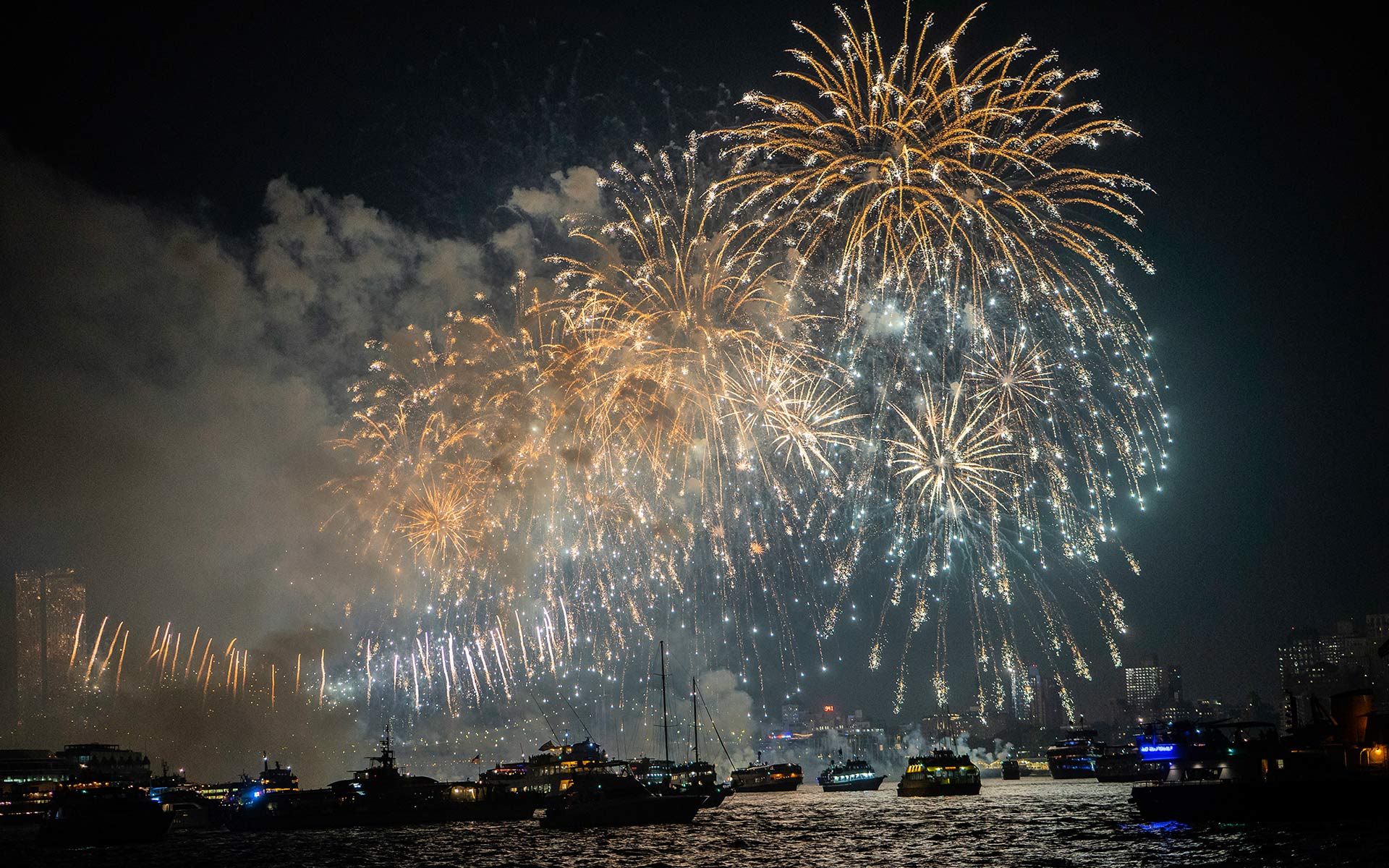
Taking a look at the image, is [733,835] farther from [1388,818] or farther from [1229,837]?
[1388,818]

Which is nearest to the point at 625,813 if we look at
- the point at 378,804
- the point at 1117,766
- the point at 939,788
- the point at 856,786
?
the point at 378,804

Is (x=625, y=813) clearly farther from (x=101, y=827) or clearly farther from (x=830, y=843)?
(x=101, y=827)

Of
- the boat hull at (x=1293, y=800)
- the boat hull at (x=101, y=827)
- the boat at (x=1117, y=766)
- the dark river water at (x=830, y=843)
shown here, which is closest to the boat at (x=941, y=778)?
the dark river water at (x=830, y=843)

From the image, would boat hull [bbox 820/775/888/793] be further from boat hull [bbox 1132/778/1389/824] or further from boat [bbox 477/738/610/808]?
boat hull [bbox 1132/778/1389/824]

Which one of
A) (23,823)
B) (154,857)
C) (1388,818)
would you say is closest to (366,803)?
(154,857)

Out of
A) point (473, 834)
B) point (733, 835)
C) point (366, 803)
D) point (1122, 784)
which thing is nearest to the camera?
point (733, 835)

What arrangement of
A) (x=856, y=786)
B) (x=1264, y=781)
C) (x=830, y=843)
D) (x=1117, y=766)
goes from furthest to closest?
(x=856, y=786) → (x=1117, y=766) → (x=1264, y=781) → (x=830, y=843)
